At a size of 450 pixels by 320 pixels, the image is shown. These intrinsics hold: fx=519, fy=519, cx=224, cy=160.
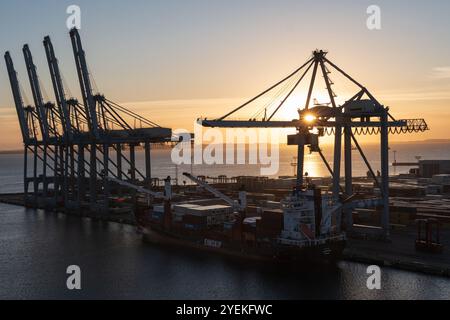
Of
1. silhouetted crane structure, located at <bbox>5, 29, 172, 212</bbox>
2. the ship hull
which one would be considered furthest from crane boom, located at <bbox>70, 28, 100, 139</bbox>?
the ship hull

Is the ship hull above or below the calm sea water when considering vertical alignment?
above

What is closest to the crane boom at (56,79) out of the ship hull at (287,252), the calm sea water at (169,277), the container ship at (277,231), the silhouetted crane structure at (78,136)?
the silhouetted crane structure at (78,136)

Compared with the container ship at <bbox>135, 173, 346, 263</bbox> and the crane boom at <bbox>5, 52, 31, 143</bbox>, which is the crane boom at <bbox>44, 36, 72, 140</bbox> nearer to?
the crane boom at <bbox>5, 52, 31, 143</bbox>

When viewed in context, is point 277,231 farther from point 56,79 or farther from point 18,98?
point 18,98

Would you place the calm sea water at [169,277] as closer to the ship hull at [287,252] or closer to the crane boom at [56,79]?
the ship hull at [287,252]

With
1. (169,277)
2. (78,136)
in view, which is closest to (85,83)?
(78,136)
